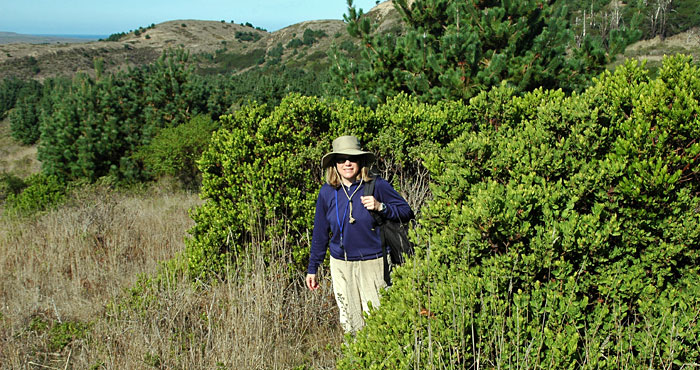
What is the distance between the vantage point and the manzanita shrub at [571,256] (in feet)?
6.50

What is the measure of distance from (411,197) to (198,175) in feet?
31.3

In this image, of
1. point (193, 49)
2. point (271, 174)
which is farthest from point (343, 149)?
point (193, 49)

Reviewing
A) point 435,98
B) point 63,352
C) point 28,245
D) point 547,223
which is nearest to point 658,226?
point 547,223

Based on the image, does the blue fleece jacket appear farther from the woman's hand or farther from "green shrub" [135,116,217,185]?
"green shrub" [135,116,217,185]

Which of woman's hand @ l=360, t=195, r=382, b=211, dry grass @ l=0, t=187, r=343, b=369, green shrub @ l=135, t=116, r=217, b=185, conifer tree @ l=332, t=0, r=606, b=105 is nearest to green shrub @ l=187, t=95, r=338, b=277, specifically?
dry grass @ l=0, t=187, r=343, b=369

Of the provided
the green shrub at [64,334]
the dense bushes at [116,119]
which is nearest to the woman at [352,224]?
the green shrub at [64,334]

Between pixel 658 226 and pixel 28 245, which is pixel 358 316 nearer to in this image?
pixel 658 226

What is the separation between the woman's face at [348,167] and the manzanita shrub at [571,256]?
2.30ft

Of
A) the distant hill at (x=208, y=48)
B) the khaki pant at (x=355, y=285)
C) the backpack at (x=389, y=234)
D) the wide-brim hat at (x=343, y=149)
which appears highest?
the distant hill at (x=208, y=48)

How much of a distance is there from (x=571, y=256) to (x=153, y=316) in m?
2.99

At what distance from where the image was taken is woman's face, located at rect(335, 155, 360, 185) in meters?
3.00

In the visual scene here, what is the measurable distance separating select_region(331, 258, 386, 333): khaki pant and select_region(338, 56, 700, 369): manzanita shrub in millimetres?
563

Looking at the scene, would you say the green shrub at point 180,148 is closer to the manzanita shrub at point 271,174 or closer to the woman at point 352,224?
the manzanita shrub at point 271,174

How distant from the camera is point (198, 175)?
12523 mm
